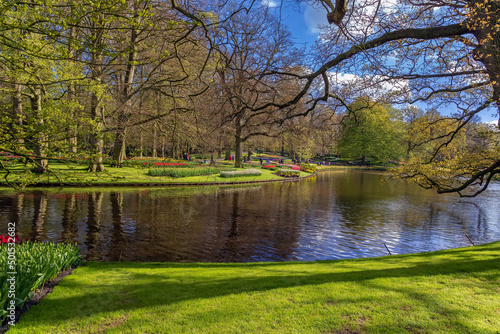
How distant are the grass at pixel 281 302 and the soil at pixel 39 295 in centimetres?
13

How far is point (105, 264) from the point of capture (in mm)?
6668

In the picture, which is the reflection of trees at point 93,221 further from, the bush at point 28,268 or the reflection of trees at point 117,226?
the bush at point 28,268

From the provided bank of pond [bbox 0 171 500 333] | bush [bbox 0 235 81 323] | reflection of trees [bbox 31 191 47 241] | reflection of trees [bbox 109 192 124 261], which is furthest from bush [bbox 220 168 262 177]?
bush [bbox 0 235 81 323]

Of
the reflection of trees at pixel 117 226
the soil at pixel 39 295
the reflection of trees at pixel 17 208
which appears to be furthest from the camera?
the reflection of trees at pixel 17 208

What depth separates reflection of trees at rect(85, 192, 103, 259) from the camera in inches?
333

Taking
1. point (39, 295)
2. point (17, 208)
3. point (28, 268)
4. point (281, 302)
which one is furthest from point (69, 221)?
point (281, 302)

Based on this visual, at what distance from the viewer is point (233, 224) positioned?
12.3 meters

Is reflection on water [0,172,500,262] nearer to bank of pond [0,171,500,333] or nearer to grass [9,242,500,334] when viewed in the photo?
bank of pond [0,171,500,333]

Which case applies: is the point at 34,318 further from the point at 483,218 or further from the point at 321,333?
the point at 483,218

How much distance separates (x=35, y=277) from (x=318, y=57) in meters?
7.28

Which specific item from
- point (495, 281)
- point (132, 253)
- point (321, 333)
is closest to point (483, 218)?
point (495, 281)

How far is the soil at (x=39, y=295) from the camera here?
3.60 m

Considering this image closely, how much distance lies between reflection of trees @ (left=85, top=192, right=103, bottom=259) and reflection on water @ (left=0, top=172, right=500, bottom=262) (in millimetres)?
30

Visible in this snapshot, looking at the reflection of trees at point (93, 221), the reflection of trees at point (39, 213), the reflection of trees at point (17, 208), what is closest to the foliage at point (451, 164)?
the reflection of trees at point (93, 221)
